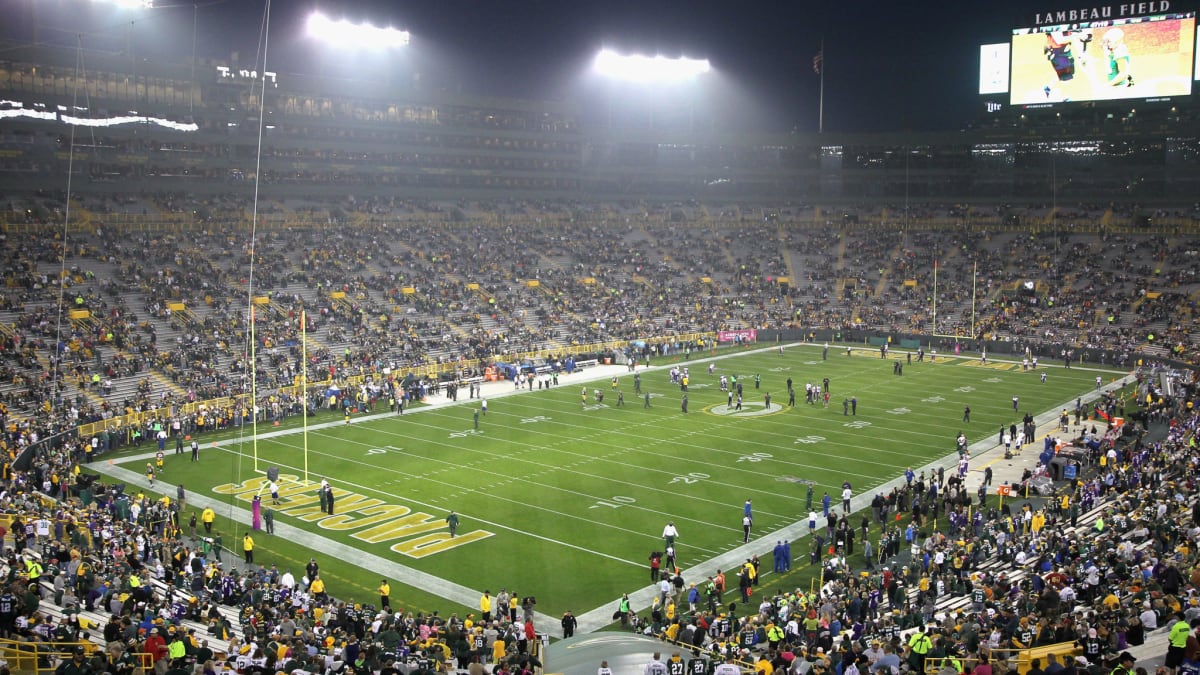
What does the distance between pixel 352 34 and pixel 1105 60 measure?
50649 millimetres

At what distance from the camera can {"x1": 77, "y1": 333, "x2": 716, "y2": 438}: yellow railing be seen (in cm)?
3722

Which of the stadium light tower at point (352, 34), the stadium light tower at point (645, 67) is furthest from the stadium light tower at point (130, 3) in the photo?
the stadium light tower at point (645, 67)

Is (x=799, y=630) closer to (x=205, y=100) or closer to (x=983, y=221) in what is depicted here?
(x=205, y=100)

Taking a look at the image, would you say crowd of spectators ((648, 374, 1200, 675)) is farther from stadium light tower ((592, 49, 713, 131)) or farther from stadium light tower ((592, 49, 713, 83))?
stadium light tower ((592, 49, 713, 131))

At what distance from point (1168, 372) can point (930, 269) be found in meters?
27.4

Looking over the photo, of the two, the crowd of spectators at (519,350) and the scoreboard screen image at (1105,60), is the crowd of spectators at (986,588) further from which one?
the scoreboard screen image at (1105,60)

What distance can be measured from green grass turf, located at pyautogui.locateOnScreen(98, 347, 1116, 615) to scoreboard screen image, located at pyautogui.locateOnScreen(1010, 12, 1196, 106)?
2613 cm

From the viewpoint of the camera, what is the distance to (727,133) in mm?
93250

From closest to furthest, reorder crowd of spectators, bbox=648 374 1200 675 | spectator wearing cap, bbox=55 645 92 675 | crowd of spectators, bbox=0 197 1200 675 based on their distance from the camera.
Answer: spectator wearing cap, bbox=55 645 92 675, crowd of spectators, bbox=648 374 1200 675, crowd of spectators, bbox=0 197 1200 675

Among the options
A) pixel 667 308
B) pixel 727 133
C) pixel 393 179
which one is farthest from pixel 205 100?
pixel 727 133

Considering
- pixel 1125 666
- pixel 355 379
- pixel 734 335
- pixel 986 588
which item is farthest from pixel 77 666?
pixel 734 335

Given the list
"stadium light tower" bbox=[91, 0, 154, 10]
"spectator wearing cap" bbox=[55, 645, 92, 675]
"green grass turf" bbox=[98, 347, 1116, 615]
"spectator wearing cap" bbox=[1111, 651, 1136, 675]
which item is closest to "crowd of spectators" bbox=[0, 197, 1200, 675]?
"spectator wearing cap" bbox=[55, 645, 92, 675]

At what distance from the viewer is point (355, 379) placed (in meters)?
46.4

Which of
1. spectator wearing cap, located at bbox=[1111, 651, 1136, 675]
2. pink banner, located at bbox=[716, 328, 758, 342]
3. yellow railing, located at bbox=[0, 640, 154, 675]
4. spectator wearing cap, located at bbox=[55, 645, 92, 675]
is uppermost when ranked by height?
pink banner, located at bbox=[716, 328, 758, 342]
